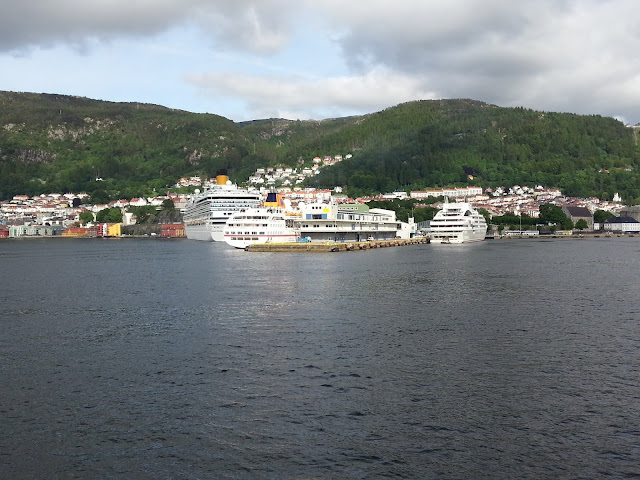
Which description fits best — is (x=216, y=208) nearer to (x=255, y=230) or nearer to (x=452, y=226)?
(x=255, y=230)

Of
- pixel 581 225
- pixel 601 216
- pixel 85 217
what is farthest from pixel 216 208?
pixel 601 216

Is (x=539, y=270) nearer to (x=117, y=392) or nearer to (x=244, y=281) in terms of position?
(x=244, y=281)

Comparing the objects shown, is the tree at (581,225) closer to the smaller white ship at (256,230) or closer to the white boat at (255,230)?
the smaller white ship at (256,230)

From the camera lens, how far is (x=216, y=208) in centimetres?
11325

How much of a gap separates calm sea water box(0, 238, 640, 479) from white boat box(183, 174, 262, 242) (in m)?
77.6

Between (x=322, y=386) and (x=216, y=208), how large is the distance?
99.1 meters

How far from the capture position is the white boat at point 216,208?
11194 cm

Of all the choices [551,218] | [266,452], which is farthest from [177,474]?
[551,218]

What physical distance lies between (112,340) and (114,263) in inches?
1650

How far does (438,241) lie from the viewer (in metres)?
105

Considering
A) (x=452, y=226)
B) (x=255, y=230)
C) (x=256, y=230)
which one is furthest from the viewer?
(x=452, y=226)

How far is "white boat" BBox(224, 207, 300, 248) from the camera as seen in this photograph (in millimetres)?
82750

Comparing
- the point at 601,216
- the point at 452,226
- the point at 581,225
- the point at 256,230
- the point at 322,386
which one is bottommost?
the point at 322,386

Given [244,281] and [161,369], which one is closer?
[161,369]
